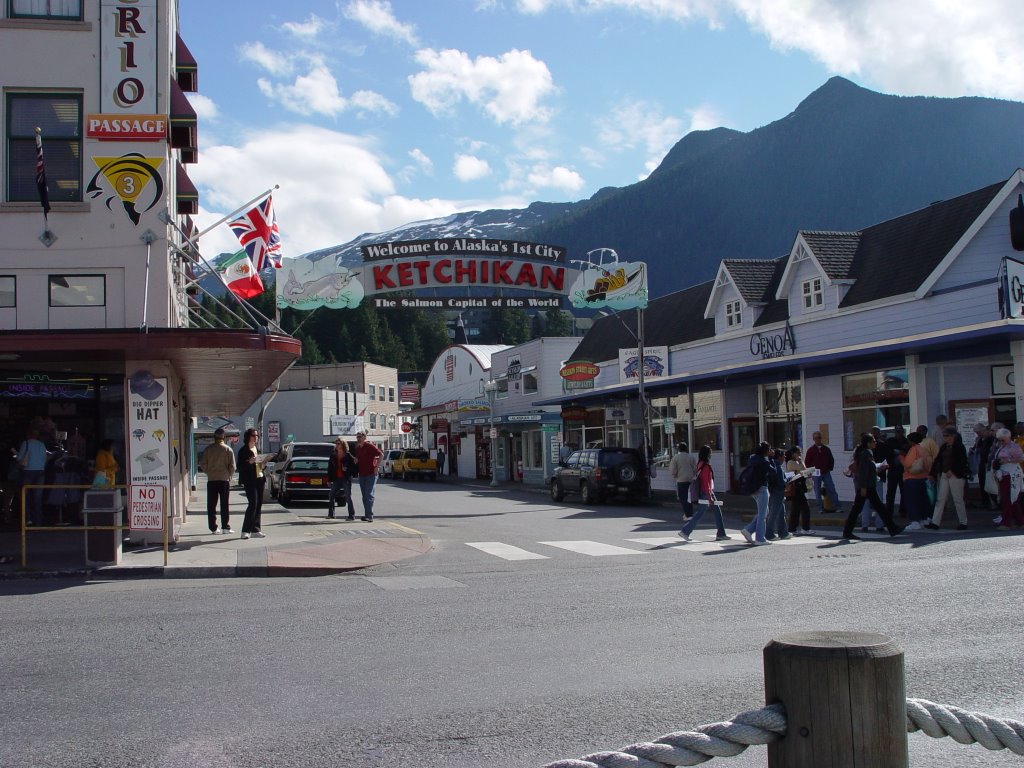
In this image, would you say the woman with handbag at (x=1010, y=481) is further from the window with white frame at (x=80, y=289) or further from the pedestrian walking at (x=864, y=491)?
the window with white frame at (x=80, y=289)

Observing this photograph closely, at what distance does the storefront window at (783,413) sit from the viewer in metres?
27.7

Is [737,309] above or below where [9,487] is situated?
above

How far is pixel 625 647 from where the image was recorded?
7.78m

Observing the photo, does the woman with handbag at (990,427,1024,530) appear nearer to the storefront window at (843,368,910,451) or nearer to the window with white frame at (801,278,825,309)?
the storefront window at (843,368,910,451)

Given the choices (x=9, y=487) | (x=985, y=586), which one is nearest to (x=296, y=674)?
(x=985, y=586)

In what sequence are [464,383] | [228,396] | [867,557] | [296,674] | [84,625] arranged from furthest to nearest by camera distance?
[464,383]
[228,396]
[867,557]
[84,625]
[296,674]

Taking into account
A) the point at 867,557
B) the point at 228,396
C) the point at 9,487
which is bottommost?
the point at 867,557

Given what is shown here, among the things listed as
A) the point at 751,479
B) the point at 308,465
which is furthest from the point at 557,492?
the point at 751,479

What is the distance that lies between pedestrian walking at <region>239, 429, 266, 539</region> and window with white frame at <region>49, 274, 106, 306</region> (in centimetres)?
321

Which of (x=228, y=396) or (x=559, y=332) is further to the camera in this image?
(x=559, y=332)

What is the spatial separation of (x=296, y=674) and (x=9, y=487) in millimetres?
12928

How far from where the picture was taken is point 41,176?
1497 centimetres

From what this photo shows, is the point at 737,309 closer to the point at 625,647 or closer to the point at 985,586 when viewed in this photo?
the point at 985,586

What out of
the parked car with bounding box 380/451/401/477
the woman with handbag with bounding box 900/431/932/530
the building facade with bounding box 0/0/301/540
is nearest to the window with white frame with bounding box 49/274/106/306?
the building facade with bounding box 0/0/301/540
